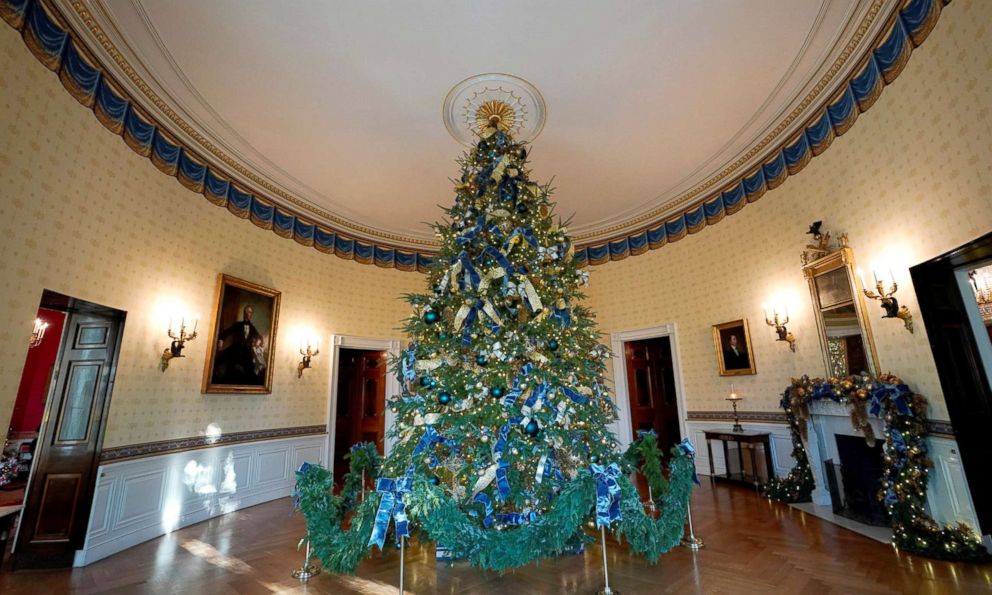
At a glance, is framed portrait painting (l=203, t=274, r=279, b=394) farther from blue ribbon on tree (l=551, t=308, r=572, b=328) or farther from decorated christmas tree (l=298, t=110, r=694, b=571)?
blue ribbon on tree (l=551, t=308, r=572, b=328)

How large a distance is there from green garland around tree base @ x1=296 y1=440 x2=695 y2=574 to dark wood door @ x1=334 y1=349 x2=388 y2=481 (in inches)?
192

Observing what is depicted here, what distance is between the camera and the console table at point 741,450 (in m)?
5.34

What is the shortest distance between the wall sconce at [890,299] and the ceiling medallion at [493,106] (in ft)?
12.1

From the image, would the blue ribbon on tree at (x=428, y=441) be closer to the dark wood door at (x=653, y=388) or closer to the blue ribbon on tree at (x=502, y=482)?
the blue ribbon on tree at (x=502, y=482)

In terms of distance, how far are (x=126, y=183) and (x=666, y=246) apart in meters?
7.22

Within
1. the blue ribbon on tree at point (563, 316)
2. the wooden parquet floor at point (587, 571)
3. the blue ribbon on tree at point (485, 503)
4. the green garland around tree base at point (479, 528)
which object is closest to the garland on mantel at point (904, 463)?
the wooden parquet floor at point (587, 571)

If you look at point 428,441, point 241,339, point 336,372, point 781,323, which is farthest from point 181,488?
point 781,323

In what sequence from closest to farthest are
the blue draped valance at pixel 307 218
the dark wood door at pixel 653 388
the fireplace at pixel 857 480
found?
the blue draped valance at pixel 307 218, the fireplace at pixel 857 480, the dark wood door at pixel 653 388

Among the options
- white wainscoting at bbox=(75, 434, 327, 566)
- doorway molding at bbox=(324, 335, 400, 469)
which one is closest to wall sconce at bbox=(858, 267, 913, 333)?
doorway molding at bbox=(324, 335, 400, 469)

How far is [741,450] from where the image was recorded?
583cm

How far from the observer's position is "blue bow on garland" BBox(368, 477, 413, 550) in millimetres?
2588

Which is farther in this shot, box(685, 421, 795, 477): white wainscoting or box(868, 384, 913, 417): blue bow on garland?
box(685, 421, 795, 477): white wainscoting

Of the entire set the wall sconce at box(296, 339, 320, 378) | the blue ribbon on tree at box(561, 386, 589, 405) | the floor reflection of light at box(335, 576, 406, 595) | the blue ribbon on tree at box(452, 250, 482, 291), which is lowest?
the floor reflection of light at box(335, 576, 406, 595)

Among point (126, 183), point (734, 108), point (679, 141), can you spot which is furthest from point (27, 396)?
point (734, 108)
